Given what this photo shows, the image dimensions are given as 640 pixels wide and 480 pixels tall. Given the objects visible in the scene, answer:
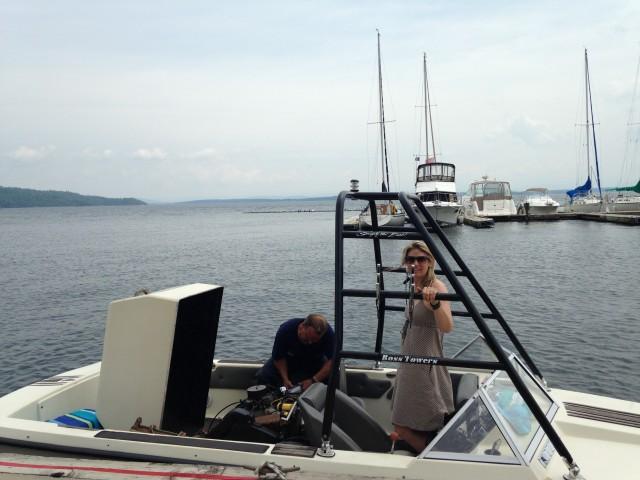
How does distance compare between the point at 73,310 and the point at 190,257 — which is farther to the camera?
the point at 190,257

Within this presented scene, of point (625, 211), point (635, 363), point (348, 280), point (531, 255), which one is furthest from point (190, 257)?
point (625, 211)

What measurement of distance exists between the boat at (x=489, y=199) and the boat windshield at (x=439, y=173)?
10115 mm

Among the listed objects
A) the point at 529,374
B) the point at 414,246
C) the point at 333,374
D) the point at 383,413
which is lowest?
the point at 383,413

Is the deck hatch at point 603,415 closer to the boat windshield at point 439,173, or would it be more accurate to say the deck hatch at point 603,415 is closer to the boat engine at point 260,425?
the boat engine at point 260,425

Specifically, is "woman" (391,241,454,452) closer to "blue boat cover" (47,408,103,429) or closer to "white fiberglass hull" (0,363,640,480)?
"white fiberglass hull" (0,363,640,480)

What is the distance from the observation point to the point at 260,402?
466 centimetres

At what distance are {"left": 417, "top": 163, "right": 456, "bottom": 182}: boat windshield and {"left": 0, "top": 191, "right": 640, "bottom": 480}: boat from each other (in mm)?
41223

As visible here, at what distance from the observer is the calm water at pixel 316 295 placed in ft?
39.8

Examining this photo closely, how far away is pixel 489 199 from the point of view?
55.8 metres

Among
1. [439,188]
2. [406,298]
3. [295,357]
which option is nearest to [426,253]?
→ [406,298]

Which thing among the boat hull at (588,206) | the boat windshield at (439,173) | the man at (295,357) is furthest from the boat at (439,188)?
the man at (295,357)

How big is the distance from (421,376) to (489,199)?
54.8 m

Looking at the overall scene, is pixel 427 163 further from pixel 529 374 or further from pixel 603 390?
pixel 529 374

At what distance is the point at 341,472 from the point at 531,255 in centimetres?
2875
